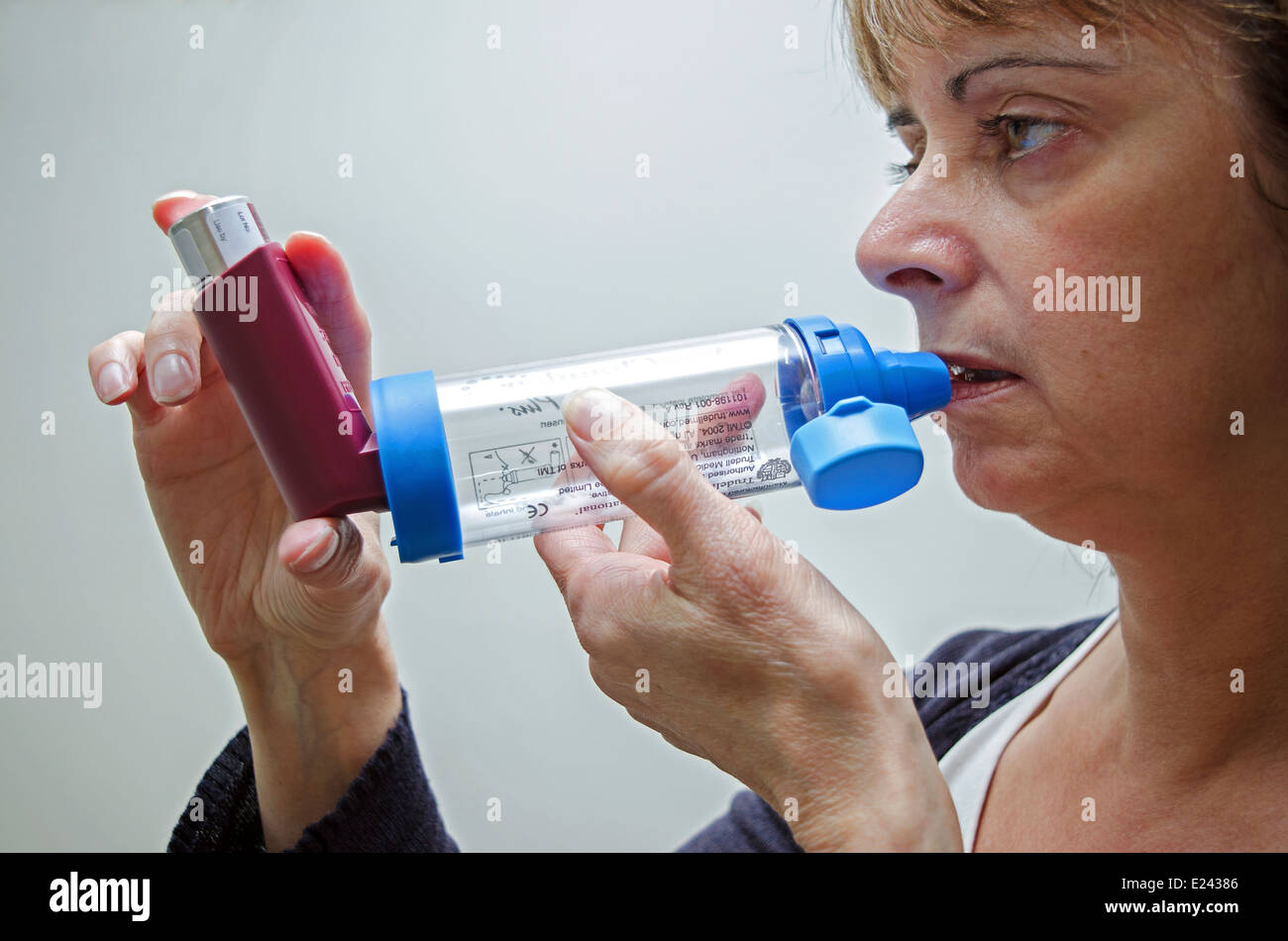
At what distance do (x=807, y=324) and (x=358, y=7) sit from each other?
51.3 inches

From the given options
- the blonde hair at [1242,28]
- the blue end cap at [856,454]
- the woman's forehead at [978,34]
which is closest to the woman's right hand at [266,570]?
the blue end cap at [856,454]

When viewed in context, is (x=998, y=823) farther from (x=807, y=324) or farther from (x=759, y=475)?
(x=807, y=324)

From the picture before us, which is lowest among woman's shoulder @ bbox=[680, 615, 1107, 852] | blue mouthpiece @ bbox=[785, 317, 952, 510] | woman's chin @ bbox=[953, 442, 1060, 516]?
woman's shoulder @ bbox=[680, 615, 1107, 852]

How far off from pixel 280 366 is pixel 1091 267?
625 mm

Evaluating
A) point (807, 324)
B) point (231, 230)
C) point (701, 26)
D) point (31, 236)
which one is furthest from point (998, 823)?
point (31, 236)

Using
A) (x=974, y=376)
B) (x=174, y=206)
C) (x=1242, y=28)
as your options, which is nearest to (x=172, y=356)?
(x=174, y=206)

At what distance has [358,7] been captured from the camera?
174 cm

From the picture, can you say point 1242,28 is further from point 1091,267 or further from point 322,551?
point 322,551

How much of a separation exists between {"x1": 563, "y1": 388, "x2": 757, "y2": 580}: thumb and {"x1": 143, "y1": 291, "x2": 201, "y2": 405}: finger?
1.13ft

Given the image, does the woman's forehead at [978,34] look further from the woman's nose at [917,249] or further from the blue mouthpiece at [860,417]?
the blue mouthpiece at [860,417]

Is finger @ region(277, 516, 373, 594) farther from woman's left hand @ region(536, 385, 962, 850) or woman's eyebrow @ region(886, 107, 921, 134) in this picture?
woman's eyebrow @ region(886, 107, 921, 134)

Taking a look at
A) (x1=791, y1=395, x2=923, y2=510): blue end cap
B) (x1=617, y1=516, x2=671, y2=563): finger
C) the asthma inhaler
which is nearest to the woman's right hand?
the asthma inhaler

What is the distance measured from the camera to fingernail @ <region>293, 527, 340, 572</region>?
0.77m

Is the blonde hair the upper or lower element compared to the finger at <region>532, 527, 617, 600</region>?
upper
